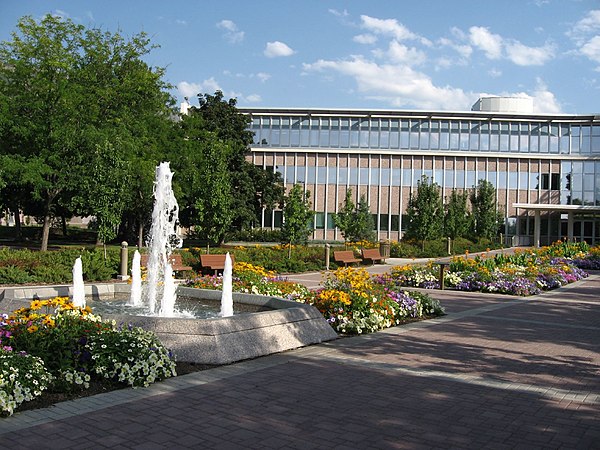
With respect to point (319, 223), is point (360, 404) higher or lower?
lower

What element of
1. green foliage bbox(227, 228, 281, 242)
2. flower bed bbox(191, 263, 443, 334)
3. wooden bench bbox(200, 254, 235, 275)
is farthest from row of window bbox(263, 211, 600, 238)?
flower bed bbox(191, 263, 443, 334)

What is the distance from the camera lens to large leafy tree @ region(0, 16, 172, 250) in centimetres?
2588

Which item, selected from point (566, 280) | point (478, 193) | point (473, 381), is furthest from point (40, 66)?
point (478, 193)

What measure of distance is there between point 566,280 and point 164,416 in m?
20.2

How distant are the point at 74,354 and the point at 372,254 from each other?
25256mm

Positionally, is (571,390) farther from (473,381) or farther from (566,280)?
(566,280)

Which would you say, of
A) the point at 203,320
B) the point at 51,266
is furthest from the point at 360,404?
the point at 51,266

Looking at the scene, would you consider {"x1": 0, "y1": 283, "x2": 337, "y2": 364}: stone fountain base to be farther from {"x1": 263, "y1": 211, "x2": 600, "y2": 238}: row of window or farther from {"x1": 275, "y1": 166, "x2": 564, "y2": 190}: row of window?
{"x1": 275, "y1": 166, "x2": 564, "y2": 190}: row of window

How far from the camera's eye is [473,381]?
7.50m

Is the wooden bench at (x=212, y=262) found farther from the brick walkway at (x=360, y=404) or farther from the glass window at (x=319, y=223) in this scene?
the glass window at (x=319, y=223)

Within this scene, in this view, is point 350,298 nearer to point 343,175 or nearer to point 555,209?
point 343,175

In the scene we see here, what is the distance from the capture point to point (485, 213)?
48094 mm

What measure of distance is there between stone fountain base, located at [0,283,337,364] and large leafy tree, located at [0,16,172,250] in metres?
15.3

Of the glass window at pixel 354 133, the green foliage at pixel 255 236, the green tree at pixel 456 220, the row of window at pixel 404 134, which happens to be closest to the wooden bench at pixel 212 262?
the green tree at pixel 456 220
